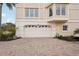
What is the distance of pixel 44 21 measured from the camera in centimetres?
1325

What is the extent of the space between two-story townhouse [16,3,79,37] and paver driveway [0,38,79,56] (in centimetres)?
32

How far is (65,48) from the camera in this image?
1294 centimetres

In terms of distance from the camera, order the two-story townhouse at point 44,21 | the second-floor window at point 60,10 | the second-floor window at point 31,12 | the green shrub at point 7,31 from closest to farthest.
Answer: the green shrub at point 7,31
the two-story townhouse at point 44,21
the second-floor window at point 31,12
the second-floor window at point 60,10

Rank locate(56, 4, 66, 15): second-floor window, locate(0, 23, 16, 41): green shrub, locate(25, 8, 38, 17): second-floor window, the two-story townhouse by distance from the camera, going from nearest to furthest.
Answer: locate(0, 23, 16, 41): green shrub < the two-story townhouse < locate(25, 8, 38, 17): second-floor window < locate(56, 4, 66, 15): second-floor window

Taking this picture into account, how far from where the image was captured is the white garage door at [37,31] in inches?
521

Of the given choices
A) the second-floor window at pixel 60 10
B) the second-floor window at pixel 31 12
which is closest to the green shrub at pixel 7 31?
the second-floor window at pixel 31 12

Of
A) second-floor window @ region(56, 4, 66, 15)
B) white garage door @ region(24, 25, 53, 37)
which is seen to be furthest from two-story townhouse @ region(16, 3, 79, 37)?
second-floor window @ region(56, 4, 66, 15)

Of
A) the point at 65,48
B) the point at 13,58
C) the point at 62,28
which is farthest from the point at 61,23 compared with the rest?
the point at 13,58

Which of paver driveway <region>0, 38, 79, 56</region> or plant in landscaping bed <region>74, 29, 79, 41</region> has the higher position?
plant in landscaping bed <region>74, 29, 79, 41</region>

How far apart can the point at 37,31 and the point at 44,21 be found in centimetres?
67

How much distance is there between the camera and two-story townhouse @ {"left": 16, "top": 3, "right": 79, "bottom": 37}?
1316 centimetres

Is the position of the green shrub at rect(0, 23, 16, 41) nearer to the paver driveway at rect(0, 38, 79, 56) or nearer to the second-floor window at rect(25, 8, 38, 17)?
the paver driveway at rect(0, 38, 79, 56)

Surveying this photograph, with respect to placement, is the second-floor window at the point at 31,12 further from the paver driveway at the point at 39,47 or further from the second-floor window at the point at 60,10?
the paver driveway at the point at 39,47

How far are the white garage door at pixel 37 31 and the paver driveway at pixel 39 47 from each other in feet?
0.96
